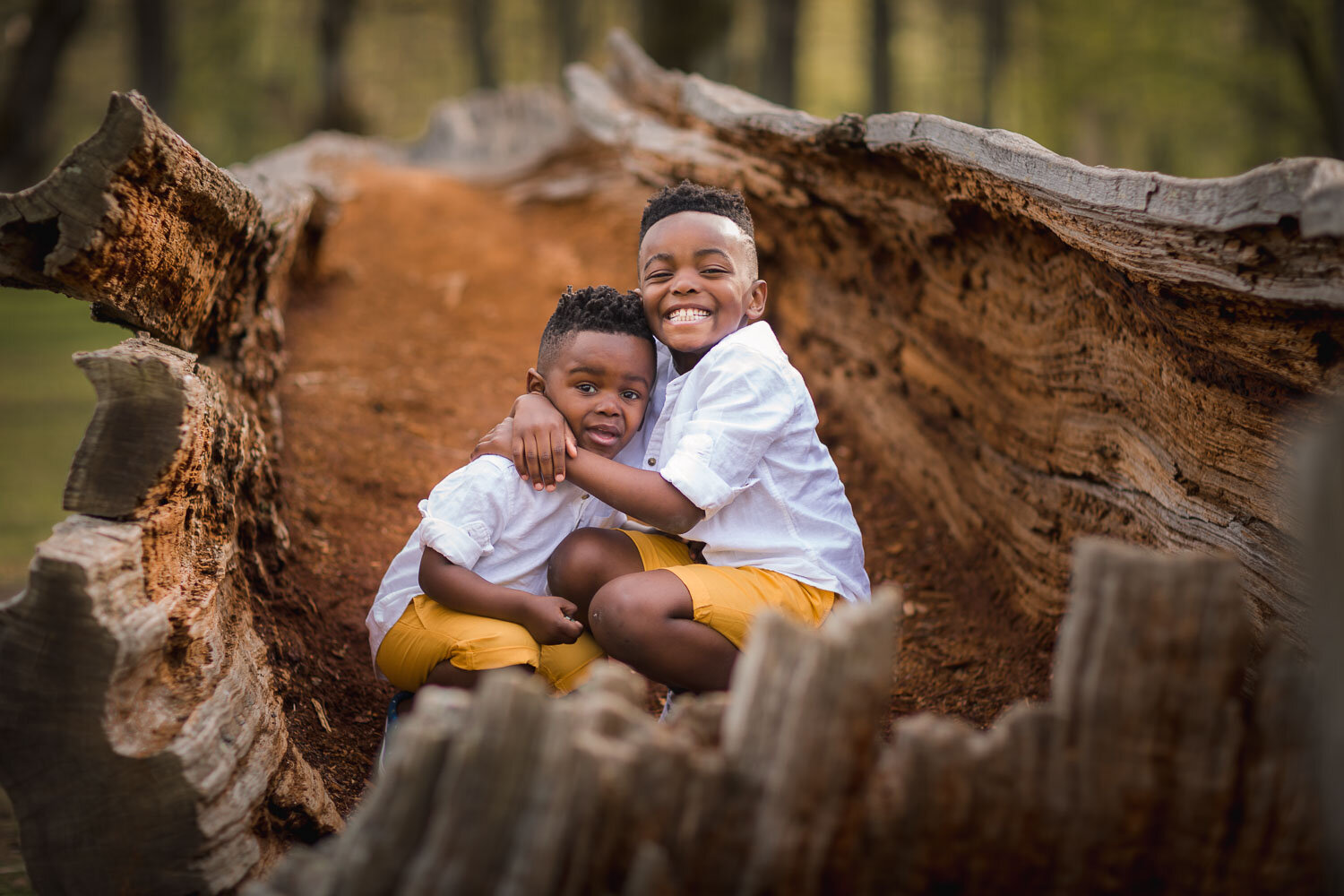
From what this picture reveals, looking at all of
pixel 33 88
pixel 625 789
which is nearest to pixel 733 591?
pixel 625 789

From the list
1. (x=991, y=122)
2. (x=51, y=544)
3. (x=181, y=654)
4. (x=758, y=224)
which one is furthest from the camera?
(x=991, y=122)

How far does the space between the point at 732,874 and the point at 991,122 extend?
18112 millimetres

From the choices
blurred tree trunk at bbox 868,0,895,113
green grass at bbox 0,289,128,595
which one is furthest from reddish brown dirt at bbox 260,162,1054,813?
blurred tree trunk at bbox 868,0,895,113

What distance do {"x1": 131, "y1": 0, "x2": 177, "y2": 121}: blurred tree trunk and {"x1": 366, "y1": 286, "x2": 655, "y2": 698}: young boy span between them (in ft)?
45.6

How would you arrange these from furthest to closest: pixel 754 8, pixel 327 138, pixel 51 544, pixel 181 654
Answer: pixel 754 8
pixel 327 138
pixel 181 654
pixel 51 544

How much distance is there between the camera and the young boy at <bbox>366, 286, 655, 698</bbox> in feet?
7.73

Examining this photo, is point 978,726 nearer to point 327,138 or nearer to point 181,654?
point 181,654

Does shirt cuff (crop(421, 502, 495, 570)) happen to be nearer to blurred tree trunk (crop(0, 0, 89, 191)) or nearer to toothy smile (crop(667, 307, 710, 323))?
toothy smile (crop(667, 307, 710, 323))

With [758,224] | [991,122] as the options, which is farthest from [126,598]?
[991,122]

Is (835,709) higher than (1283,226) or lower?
lower

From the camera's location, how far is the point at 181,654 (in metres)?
2.06

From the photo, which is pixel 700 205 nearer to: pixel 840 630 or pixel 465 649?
pixel 465 649

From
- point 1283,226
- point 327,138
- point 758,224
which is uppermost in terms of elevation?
point 327,138

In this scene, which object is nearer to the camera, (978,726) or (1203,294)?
(1203,294)
